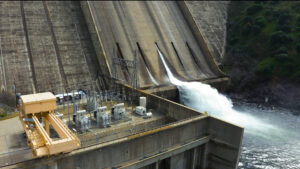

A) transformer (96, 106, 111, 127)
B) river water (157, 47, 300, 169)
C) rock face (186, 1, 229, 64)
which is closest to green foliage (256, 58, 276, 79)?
river water (157, 47, 300, 169)

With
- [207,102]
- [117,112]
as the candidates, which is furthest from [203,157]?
[207,102]

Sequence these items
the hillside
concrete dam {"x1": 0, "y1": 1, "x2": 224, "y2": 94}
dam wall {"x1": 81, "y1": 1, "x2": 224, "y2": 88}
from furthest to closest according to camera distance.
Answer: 1. the hillside
2. dam wall {"x1": 81, "y1": 1, "x2": 224, "y2": 88}
3. concrete dam {"x1": 0, "y1": 1, "x2": 224, "y2": 94}

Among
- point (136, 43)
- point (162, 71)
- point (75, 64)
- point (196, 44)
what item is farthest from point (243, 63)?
point (75, 64)

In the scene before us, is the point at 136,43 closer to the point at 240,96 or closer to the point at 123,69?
the point at 123,69

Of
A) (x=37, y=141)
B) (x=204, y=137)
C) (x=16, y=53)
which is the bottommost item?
(x=204, y=137)

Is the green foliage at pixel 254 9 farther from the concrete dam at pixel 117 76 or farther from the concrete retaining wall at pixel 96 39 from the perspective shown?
the concrete retaining wall at pixel 96 39

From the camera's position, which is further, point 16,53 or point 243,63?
point 243,63

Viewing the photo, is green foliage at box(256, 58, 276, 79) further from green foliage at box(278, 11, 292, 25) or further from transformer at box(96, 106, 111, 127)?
transformer at box(96, 106, 111, 127)
